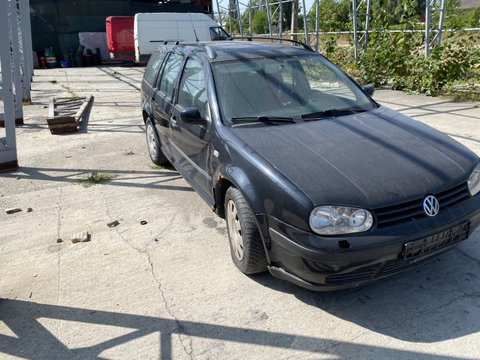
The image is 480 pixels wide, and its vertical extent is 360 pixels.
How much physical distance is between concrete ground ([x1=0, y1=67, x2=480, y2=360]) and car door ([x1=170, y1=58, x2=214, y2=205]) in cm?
46

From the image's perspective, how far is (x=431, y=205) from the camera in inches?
107

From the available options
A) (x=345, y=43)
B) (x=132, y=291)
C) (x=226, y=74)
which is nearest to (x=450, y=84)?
(x=345, y=43)

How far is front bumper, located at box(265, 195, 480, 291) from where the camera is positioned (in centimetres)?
254

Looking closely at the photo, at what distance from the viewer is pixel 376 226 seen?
2592mm

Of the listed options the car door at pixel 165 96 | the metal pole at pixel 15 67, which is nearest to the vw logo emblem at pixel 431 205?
the car door at pixel 165 96

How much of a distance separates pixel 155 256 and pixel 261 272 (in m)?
0.98

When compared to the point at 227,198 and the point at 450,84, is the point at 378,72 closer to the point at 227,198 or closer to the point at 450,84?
the point at 450,84

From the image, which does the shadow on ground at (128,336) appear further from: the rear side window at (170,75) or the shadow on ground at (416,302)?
the rear side window at (170,75)

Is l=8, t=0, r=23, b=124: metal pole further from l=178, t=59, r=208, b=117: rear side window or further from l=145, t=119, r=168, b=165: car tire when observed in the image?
l=178, t=59, r=208, b=117: rear side window

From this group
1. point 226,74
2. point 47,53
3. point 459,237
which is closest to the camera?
point 459,237

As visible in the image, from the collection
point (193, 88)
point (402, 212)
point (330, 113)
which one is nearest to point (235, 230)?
point (402, 212)

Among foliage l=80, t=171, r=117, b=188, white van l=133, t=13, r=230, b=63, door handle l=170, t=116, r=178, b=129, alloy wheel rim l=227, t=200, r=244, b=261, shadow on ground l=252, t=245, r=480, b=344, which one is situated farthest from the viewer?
white van l=133, t=13, r=230, b=63

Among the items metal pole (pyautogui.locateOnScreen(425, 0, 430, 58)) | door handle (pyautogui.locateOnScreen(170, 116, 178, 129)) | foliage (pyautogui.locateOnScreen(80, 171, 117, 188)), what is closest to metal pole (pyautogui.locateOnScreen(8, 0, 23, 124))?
foliage (pyautogui.locateOnScreen(80, 171, 117, 188))

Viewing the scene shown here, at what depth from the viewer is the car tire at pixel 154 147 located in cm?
573
